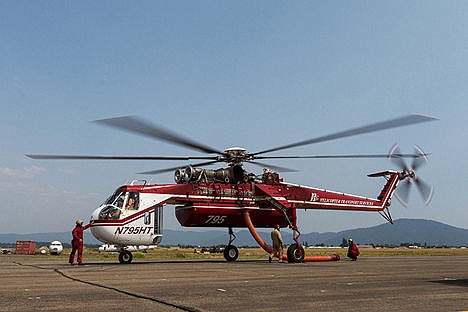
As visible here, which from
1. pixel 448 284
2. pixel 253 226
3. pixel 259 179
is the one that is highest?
pixel 259 179

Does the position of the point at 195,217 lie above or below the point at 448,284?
above

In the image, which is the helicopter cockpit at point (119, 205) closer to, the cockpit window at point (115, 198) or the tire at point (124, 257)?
the cockpit window at point (115, 198)

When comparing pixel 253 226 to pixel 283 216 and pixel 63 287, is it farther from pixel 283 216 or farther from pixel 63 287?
pixel 63 287

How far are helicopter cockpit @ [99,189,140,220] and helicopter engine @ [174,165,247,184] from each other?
2831mm

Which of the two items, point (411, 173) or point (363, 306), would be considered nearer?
point (363, 306)

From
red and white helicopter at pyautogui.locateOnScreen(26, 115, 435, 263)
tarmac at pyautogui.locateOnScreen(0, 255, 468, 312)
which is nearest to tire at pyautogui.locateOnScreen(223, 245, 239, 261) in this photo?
red and white helicopter at pyautogui.locateOnScreen(26, 115, 435, 263)

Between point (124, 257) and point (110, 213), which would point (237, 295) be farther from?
point (124, 257)

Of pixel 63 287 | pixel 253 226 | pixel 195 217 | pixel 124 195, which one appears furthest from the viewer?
pixel 253 226

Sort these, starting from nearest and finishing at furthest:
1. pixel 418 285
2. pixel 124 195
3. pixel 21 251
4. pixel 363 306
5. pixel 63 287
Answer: pixel 363 306 → pixel 63 287 → pixel 418 285 → pixel 124 195 → pixel 21 251

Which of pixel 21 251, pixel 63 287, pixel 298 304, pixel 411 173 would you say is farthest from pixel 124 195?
pixel 21 251

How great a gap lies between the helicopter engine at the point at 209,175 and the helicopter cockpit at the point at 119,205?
2.83 m

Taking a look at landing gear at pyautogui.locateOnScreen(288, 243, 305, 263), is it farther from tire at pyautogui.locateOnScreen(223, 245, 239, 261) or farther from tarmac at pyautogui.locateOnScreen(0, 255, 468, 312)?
tarmac at pyautogui.locateOnScreen(0, 255, 468, 312)

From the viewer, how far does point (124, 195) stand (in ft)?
72.6

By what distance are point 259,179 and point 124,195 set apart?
781 centimetres
